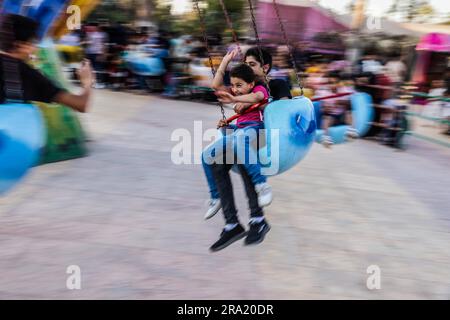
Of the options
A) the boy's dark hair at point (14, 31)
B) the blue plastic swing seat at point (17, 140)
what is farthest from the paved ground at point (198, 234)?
the boy's dark hair at point (14, 31)

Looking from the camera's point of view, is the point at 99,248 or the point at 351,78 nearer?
the point at 99,248

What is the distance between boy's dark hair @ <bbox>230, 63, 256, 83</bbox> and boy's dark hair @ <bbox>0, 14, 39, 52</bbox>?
1.12m

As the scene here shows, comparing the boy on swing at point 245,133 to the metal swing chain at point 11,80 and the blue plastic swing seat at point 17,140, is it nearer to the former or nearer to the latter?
the blue plastic swing seat at point 17,140

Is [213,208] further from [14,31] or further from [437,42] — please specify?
[437,42]

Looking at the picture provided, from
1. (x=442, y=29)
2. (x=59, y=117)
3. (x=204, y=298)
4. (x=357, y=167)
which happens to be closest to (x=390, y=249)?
(x=204, y=298)

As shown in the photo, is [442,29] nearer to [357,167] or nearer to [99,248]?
[357,167]

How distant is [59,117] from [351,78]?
17.3ft

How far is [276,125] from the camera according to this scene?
2.80 meters

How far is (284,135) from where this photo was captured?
9.16 feet

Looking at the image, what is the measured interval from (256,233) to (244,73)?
971mm

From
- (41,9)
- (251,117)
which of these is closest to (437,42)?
(41,9)

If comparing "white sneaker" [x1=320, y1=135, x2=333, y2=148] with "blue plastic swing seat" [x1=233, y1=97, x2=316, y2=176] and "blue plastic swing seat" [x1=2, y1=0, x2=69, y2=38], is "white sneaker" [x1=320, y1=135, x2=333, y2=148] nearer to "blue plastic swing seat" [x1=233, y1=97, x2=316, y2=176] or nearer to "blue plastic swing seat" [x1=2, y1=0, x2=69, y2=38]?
"blue plastic swing seat" [x1=233, y1=97, x2=316, y2=176]

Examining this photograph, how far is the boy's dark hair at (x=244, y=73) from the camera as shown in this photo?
292 cm

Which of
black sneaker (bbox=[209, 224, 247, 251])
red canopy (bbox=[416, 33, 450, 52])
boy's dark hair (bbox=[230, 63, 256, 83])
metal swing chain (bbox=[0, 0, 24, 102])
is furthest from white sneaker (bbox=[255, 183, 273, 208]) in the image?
red canopy (bbox=[416, 33, 450, 52])
